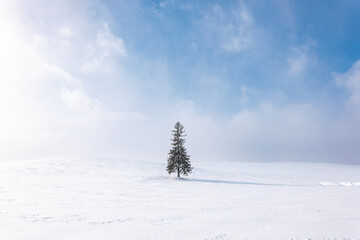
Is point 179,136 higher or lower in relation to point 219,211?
higher

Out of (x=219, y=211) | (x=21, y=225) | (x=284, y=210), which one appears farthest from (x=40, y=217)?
(x=284, y=210)

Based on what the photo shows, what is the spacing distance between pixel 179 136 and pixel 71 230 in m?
25.4

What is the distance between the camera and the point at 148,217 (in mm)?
8352

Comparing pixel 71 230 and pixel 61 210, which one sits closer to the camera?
pixel 71 230

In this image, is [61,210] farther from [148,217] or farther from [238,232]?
[238,232]

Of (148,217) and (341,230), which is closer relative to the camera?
(341,230)

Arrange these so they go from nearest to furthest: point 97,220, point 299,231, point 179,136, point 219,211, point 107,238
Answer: point 107,238 < point 299,231 < point 97,220 < point 219,211 < point 179,136

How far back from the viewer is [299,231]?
667 centimetres

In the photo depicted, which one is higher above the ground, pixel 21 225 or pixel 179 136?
pixel 179 136

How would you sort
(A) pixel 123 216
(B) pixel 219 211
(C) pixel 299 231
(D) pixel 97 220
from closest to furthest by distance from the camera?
(C) pixel 299 231, (D) pixel 97 220, (A) pixel 123 216, (B) pixel 219 211

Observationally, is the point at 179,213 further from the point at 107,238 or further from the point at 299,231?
the point at 299,231

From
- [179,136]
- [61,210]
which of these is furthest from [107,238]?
[179,136]

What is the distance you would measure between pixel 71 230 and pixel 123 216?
6.86 feet

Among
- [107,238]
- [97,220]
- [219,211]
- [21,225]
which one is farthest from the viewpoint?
[219,211]
